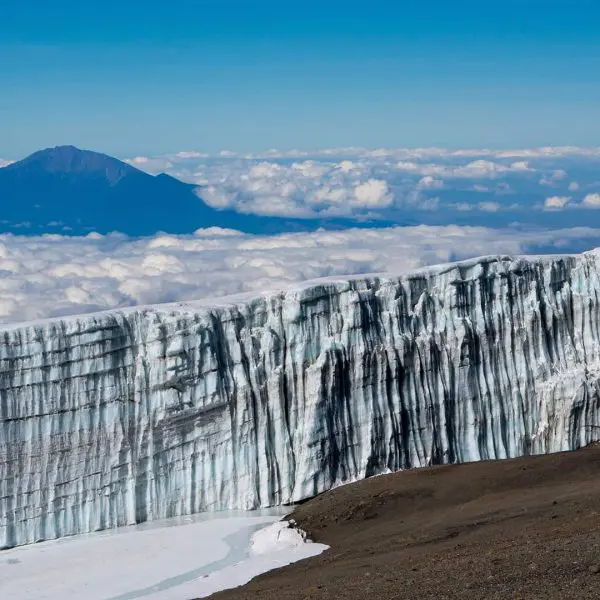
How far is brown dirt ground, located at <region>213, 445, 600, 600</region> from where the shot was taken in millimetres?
30109

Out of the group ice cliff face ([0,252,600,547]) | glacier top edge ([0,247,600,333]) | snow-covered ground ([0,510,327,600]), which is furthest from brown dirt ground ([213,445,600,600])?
glacier top edge ([0,247,600,333])

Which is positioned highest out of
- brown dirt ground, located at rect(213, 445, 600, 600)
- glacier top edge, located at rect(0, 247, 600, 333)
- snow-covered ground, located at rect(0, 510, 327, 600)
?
glacier top edge, located at rect(0, 247, 600, 333)

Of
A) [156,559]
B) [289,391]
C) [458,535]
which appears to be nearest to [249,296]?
[289,391]

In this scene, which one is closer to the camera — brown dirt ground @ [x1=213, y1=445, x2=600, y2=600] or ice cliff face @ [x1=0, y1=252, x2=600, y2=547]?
brown dirt ground @ [x1=213, y1=445, x2=600, y2=600]

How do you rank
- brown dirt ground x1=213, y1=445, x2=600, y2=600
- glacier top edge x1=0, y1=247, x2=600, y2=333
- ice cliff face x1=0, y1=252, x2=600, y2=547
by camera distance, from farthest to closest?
glacier top edge x1=0, y1=247, x2=600, y2=333
ice cliff face x1=0, y1=252, x2=600, y2=547
brown dirt ground x1=213, y1=445, x2=600, y2=600

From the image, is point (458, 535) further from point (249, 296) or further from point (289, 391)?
point (249, 296)

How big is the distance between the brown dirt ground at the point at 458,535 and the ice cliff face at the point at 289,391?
13.1ft

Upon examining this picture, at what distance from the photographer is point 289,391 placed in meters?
52.8

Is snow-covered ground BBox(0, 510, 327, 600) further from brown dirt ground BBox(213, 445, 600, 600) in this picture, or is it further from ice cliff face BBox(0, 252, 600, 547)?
ice cliff face BBox(0, 252, 600, 547)

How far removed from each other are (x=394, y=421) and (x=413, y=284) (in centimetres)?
725

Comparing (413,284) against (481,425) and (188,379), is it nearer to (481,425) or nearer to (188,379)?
(481,425)

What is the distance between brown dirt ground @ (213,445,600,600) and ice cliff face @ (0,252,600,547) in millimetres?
4005

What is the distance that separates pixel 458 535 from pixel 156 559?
1220 centimetres

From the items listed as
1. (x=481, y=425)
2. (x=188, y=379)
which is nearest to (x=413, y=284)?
(x=481, y=425)
